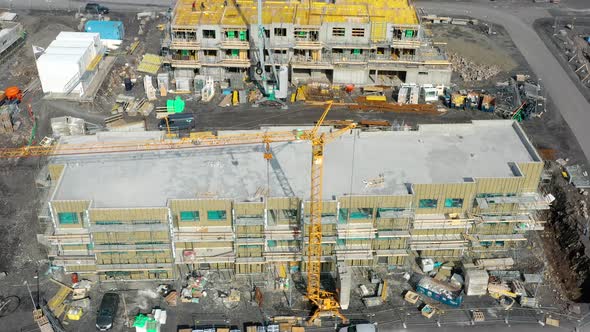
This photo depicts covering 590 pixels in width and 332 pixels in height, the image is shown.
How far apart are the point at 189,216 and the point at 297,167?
13284 mm

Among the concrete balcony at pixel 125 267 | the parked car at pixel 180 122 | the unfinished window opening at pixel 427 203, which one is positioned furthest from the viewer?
the parked car at pixel 180 122

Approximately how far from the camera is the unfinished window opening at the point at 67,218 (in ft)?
211

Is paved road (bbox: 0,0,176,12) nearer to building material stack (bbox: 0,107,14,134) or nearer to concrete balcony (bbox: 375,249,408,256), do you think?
building material stack (bbox: 0,107,14,134)

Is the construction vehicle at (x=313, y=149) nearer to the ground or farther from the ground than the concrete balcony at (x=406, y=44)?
nearer to the ground

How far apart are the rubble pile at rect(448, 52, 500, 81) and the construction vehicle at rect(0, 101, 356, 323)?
42716 mm

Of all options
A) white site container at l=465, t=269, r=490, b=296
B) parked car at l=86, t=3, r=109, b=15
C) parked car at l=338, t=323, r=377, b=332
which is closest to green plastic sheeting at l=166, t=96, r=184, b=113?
parked car at l=86, t=3, r=109, b=15

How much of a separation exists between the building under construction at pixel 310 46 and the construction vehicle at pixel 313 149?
2901 centimetres

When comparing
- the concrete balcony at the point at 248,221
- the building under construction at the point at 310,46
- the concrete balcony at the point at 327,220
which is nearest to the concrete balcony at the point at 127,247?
the concrete balcony at the point at 248,221

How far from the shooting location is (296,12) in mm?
105000

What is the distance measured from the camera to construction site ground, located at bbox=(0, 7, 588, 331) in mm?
65000

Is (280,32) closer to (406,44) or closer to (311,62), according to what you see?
(311,62)

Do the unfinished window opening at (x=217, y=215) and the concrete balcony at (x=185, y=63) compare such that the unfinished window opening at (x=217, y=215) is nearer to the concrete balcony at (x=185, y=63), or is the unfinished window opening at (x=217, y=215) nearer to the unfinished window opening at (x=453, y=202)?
the unfinished window opening at (x=453, y=202)

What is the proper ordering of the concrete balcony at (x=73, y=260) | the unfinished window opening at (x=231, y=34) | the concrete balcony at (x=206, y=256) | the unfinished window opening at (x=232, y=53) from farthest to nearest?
1. the unfinished window opening at (x=232, y=53)
2. the unfinished window opening at (x=231, y=34)
3. the concrete balcony at (x=206, y=256)
4. the concrete balcony at (x=73, y=260)

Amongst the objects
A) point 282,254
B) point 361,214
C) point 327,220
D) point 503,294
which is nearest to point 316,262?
point 282,254
